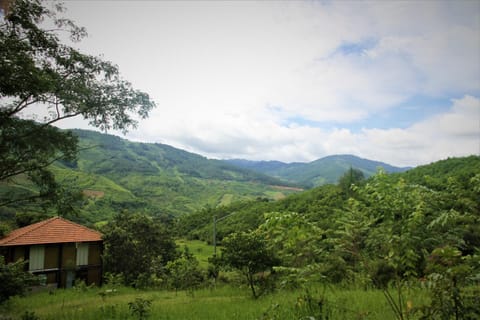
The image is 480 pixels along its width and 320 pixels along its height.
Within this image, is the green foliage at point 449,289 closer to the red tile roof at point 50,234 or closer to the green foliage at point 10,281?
the green foliage at point 10,281

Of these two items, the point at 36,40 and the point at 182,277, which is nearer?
the point at 36,40

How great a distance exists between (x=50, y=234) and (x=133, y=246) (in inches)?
289

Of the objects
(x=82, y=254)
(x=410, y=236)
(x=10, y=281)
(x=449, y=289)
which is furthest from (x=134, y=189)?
(x=449, y=289)

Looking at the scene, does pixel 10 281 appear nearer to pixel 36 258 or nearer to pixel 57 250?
pixel 36 258

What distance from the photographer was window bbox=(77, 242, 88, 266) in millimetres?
26547

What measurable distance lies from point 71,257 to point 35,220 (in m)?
6.86

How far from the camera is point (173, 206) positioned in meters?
123

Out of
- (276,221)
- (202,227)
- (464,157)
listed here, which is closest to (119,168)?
(202,227)

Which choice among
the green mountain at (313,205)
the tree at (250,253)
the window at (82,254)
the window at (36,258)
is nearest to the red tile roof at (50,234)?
the window at (82,254)

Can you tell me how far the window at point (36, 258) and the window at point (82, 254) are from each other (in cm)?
281

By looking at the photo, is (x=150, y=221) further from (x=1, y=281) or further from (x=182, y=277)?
(x=1, y=281)

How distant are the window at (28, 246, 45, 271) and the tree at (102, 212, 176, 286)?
4.95m

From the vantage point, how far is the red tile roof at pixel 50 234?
22969mm

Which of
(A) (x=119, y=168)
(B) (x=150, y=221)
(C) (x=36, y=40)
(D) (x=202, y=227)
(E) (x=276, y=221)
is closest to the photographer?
(E) (x=276, y=221)
